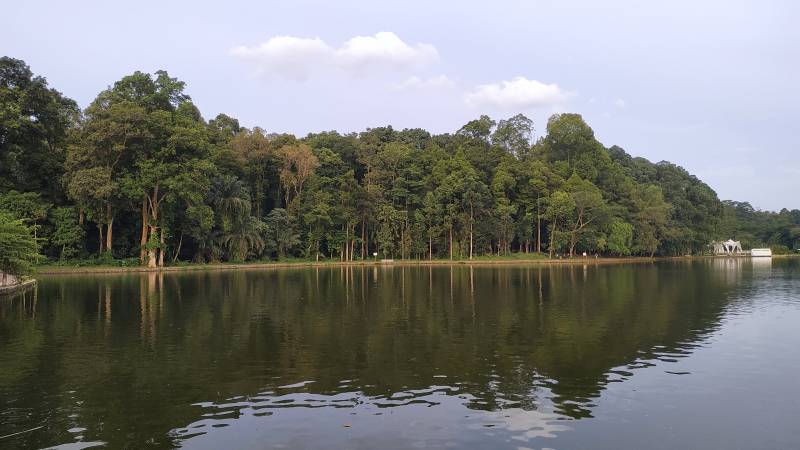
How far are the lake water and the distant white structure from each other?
305 ft

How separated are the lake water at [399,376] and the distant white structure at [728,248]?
92.8 m

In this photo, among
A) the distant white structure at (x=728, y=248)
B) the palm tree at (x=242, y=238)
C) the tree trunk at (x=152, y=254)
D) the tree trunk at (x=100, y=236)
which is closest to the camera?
the tree trunk at (x=152, y=254)

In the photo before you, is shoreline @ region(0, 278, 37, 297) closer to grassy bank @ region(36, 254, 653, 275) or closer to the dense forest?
the dense forest

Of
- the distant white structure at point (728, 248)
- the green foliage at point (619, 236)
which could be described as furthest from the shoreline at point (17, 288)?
the distant white structure at point (728, 248)

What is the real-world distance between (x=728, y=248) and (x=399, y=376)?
113291 mm

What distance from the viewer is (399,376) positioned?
11.4 metres

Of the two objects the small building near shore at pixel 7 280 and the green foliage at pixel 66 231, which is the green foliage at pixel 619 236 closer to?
the green foliage at pixel 66 231

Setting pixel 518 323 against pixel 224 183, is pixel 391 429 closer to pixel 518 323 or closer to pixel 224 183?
pixel 518 323

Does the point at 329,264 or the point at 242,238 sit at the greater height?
the point at 242,238

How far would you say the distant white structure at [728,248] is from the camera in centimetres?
10438

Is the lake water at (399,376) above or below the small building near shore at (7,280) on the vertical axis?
below

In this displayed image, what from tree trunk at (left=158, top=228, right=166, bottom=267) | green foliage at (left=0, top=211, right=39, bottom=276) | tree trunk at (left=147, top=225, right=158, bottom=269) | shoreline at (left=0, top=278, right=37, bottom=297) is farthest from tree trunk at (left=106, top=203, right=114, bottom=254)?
green foliage at (left=0, top=211, right=39, bottom=276)

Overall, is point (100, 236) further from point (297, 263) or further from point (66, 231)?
point (297, 263)

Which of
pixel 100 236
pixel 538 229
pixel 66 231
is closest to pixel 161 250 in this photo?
pixel 100 236
